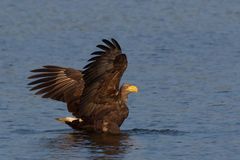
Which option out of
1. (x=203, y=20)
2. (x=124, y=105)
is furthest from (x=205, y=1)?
(x=124, y=105)

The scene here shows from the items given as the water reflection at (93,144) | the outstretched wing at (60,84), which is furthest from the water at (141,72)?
the outstretched wing at (60,84)

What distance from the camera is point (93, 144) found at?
37.4 ft

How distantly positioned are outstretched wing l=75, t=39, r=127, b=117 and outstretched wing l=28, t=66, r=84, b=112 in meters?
0.37

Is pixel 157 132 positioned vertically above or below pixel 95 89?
below

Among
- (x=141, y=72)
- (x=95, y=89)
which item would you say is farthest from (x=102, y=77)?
(x=141, y=72)

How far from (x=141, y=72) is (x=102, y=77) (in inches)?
148

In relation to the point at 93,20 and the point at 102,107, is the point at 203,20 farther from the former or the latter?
the point at 102,107

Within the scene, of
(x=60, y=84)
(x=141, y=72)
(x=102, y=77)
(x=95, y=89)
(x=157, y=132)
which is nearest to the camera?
(x=102, y=77)

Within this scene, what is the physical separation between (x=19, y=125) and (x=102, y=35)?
6824 mm

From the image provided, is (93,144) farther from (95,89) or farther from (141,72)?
(141,72)

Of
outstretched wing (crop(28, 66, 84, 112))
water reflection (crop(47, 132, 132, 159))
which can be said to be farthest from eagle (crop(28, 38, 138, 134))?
water reflection (crop(47, 132, 132, 159))

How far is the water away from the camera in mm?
11180

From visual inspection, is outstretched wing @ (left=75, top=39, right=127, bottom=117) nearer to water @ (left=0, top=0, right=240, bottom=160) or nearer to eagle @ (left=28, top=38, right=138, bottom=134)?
eagle @ (left=28, top=38, right=138, bottom=134)

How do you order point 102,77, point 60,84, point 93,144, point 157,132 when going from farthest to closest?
point 60,84 < point 157,132 < point 102,77 < point 93,144
